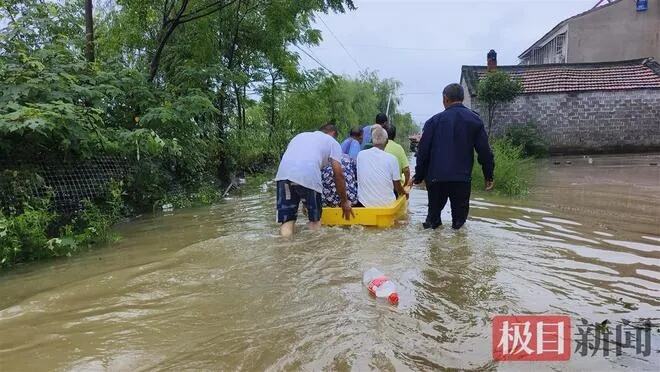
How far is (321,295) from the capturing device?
3.62m

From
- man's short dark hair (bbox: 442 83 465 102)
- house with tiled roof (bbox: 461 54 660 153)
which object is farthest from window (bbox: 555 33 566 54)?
man's short dark hair (bbox: 442 83 465 102)

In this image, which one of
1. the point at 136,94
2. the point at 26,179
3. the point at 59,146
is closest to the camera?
the point at 26,179

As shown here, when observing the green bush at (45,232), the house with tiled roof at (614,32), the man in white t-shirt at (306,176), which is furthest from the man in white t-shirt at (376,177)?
the house with tiled roof at (614,32)

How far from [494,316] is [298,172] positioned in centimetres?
292

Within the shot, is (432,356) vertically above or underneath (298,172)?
underneath

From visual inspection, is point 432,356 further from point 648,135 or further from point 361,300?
point 648,135

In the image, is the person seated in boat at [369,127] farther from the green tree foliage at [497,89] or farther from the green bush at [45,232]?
the green tree foliage at [497,89]

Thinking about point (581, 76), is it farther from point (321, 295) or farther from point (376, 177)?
point (321, 295)

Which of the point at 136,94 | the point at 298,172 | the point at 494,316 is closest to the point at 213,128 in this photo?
the point at 136,94

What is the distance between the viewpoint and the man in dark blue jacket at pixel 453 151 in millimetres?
5238

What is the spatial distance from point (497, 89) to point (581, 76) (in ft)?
15.8

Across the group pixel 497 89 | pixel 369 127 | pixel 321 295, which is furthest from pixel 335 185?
pixel 497 89

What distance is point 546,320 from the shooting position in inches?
118

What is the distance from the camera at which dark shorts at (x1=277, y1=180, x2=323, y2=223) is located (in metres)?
5.61
